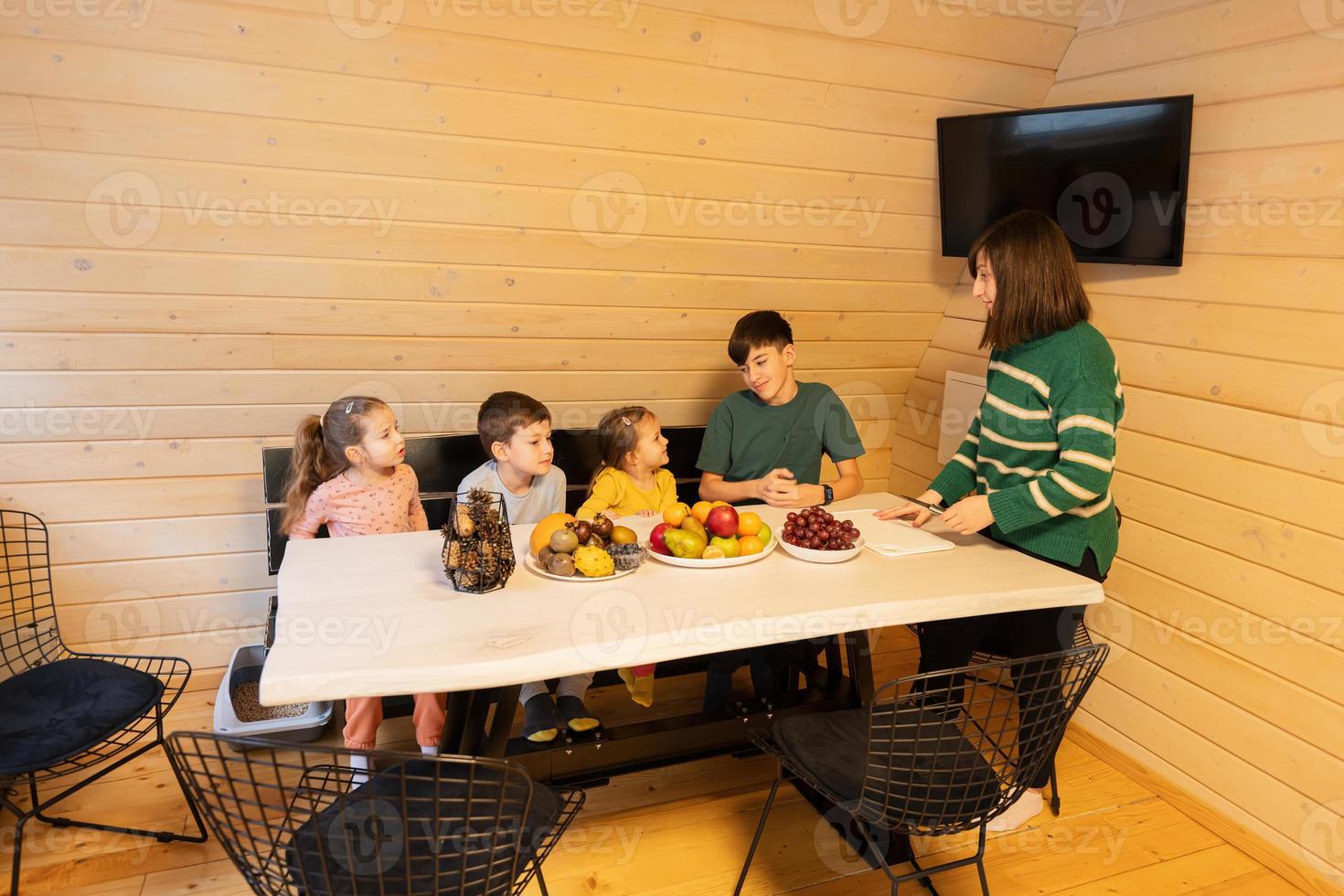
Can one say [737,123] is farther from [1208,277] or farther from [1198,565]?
[1198,565]

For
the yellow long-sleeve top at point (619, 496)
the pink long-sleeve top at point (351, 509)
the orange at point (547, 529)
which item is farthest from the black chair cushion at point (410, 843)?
the yellow long-sleeve top at point (619, 496)

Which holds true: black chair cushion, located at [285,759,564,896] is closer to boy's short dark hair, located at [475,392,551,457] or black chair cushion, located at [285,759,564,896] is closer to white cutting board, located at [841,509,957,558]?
white cutting board, located at [841,509,957,558]

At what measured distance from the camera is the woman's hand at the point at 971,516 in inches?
82.8

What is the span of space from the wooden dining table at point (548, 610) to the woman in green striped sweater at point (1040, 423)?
12cm

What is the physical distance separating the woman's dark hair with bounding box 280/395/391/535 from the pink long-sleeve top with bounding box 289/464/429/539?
2cm

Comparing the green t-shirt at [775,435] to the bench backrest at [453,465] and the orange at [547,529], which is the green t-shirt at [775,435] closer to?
the bench backrest at [453,465]

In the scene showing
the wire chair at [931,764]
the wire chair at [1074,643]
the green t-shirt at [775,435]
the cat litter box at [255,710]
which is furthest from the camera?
the green t-shirt at [775,435]

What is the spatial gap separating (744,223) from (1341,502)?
1711 millimetres

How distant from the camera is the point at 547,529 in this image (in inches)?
77.0

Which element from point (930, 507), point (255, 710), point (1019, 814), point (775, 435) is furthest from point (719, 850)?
point (255, 710)

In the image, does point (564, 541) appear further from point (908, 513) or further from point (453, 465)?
point (453, 465)

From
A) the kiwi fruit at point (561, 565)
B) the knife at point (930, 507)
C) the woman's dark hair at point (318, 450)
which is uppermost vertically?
the woman's dark hair at point (318, 450)

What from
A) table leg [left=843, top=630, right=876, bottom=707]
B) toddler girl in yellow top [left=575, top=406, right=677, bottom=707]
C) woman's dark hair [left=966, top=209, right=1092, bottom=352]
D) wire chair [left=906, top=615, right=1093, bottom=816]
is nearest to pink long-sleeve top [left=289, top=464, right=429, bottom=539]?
toddler girl in yellow top [left=575, top=406, right=677, bottom=707]

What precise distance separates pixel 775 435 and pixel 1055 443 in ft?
3.12
